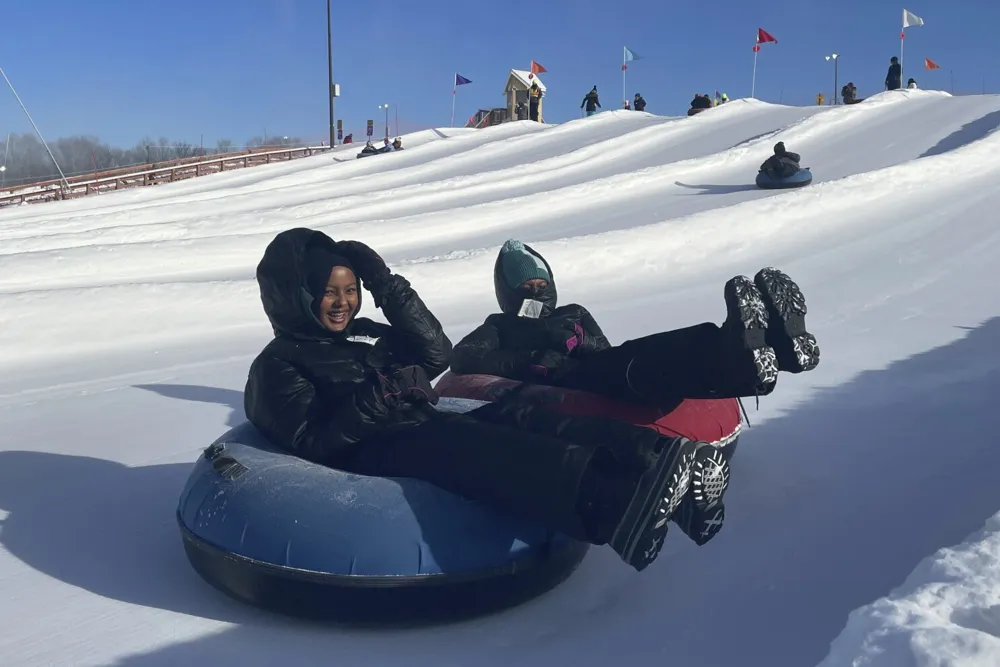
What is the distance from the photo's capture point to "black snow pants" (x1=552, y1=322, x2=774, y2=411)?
7.64ft

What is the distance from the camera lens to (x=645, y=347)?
2654mm

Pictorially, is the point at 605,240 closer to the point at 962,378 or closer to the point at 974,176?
the point at 962,378

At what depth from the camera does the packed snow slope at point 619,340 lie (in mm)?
2109

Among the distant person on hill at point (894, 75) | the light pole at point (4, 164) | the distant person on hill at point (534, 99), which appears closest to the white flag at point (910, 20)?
the distant person on hill at point (894, 75)

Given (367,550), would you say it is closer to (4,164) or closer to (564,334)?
(564,334)

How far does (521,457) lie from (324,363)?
27.5 inches

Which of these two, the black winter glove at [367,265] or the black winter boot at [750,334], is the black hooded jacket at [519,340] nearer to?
the black winter glove at [367,265]

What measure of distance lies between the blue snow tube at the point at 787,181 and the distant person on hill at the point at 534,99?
14.6 meters

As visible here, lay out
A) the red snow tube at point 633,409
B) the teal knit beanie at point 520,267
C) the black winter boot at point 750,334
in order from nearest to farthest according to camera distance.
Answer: the black winter boot at point 750,334, the red snow tube at point 633,409, the teal knit beanie at point 520,267

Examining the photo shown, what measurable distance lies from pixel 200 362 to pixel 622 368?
3359mm

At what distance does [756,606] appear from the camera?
225cm

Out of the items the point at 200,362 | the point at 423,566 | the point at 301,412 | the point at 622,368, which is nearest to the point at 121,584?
the point at 301,412

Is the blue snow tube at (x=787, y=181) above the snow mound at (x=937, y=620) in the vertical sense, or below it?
above

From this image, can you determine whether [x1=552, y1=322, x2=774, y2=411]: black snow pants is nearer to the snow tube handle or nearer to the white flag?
the snow tube handle
